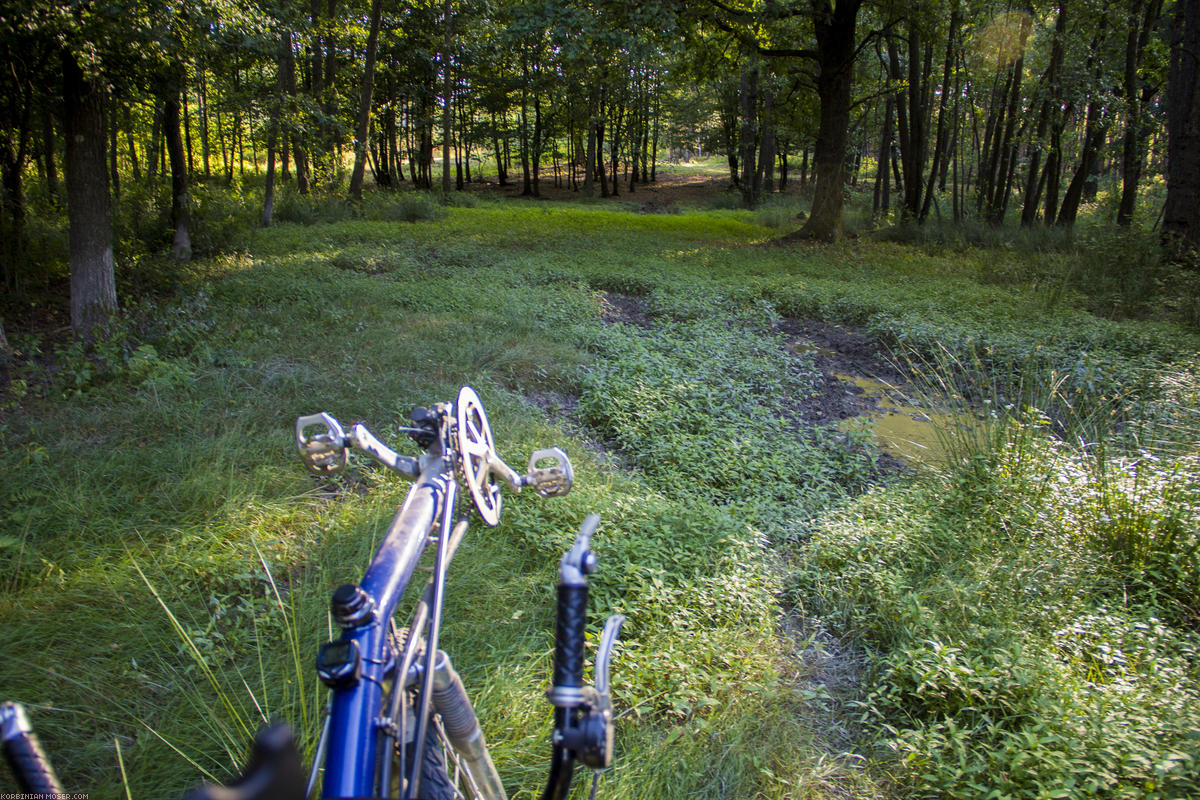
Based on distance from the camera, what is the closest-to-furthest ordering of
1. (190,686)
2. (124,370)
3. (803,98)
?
(190,686)
(124,370)
(803,98)

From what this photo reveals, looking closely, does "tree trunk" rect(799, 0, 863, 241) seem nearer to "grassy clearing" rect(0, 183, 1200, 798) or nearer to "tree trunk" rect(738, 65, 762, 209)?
"grassy clearing" rect(0, 183, 1200, 798)

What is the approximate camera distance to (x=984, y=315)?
8.31m

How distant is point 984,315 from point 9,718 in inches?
373

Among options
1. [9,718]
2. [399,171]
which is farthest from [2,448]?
[399,171]

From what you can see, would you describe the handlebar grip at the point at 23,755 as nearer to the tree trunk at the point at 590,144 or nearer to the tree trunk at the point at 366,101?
the tree trunk at the point at 366,101

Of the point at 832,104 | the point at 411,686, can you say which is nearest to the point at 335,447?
the point at 411,686

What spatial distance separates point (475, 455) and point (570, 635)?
1.74 feet

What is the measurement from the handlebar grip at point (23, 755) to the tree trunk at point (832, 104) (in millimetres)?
14888

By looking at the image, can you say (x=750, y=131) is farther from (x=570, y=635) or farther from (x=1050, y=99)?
(x=570, y=635)

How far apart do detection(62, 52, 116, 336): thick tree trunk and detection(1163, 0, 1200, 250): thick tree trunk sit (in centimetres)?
1392

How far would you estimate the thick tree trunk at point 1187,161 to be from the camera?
935 centimetres

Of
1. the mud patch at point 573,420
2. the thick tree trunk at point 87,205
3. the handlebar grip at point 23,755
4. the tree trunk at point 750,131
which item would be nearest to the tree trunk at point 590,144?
the tree trunk at point 750,131

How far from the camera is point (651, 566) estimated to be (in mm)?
3355

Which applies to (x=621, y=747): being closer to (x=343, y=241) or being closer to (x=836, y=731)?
(x=836, y=731)
